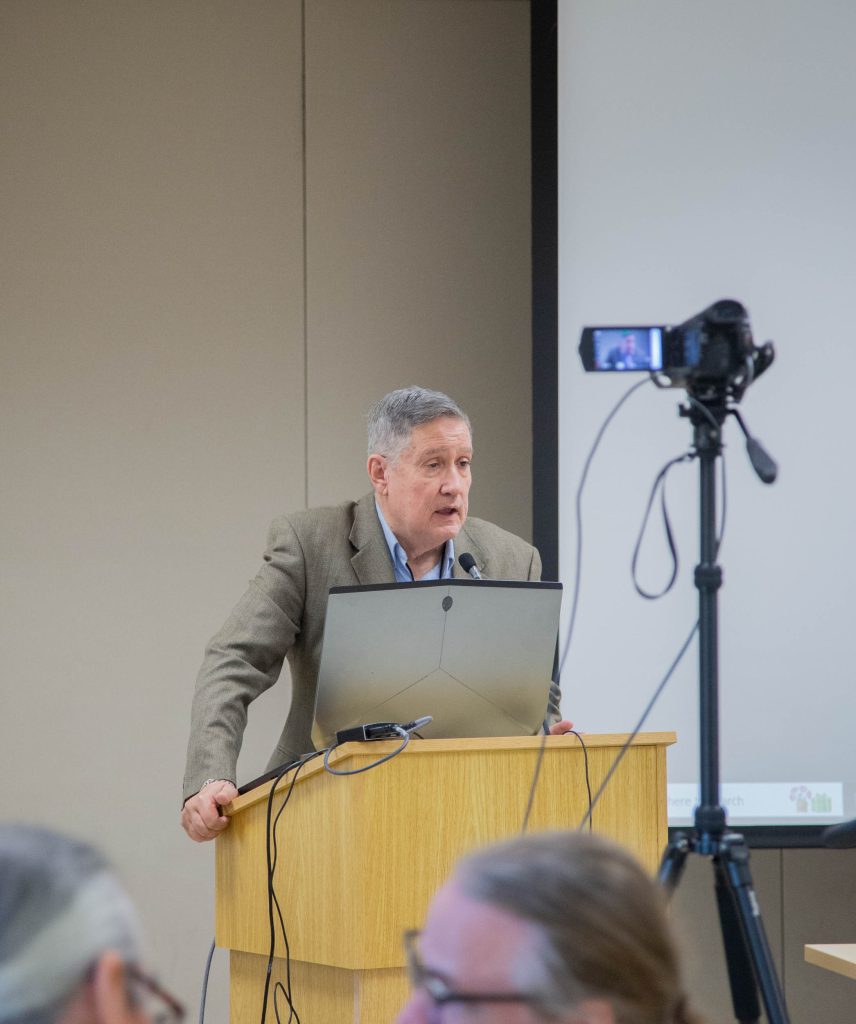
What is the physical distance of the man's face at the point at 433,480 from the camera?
2.77 metres

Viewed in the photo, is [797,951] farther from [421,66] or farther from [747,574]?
[421,66]

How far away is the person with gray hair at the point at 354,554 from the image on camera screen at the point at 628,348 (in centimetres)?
110

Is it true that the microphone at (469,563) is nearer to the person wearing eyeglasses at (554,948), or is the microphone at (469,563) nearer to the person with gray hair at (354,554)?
the person with gray hair at (354,554)

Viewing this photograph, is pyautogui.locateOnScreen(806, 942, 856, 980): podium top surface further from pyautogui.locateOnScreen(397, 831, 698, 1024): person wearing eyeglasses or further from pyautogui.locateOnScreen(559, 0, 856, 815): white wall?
pyautogui.locateOnScreen(397, 831, 698, 1024): person wearing eyeglasses

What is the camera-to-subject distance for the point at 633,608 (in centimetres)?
349

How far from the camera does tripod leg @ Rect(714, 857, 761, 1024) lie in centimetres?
157

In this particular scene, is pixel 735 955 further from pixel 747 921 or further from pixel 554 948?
pixel 554 948

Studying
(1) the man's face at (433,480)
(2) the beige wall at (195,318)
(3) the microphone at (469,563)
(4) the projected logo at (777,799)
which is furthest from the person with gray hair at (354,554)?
(2) the beige wall at (195,318)

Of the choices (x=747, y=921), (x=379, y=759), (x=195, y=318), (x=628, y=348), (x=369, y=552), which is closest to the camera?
(x=747, y=921)

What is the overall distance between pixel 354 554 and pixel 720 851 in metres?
1.40

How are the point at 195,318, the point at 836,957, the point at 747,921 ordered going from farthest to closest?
1. the point at 195,318
2. the point at 836,957
3. the point at 747,921

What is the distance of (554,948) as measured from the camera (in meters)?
0.86

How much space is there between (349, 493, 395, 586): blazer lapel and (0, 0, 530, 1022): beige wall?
4.55 feet

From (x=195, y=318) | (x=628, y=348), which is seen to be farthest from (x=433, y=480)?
(x=195, y=318)
